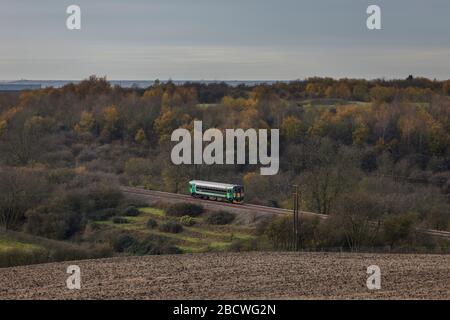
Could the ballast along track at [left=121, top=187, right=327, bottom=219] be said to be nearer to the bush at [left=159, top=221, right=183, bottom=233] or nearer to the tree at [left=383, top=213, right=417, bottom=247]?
the bush at [left=159, top=221, right=183, bottom=233]

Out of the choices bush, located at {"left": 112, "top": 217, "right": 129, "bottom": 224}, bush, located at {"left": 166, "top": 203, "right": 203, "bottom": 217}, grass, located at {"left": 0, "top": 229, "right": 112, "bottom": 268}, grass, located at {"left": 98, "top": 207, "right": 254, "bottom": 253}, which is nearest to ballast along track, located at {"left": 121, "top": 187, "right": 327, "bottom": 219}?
bush, located at {"left": 166, "top": 203, "right": 203, "bottom": 217}

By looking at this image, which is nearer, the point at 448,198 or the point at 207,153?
the point at 448,198

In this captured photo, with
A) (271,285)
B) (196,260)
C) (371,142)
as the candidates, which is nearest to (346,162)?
(371,142)

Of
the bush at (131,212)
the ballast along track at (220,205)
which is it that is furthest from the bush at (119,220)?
the ballast along track at (220,205)

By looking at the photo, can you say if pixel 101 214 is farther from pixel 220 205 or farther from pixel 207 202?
pixel 220 205

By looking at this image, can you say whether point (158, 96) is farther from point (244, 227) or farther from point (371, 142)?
point (244, 227)
